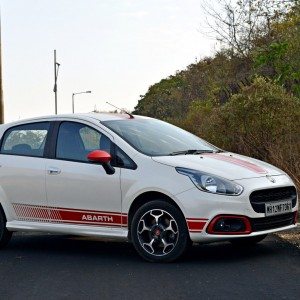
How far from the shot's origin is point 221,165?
7941 mm

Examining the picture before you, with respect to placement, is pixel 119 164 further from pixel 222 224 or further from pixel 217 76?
pixel 217 76

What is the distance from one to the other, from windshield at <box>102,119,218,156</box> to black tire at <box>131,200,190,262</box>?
26.6 inches

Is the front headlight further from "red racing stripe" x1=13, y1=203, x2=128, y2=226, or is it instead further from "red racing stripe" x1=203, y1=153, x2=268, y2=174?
"red racing stripe" x1=13, y1=203, x2=128, y2=226

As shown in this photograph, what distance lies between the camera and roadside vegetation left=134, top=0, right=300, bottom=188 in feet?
54.6

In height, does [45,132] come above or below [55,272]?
above

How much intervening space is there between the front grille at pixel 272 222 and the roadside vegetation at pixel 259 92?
14.5ft

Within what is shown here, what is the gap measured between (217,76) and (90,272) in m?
29.6

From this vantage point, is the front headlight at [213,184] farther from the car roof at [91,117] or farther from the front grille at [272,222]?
the car roof at [91,117]

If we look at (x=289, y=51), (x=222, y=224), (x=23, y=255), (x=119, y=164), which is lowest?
(x=23, y=255)

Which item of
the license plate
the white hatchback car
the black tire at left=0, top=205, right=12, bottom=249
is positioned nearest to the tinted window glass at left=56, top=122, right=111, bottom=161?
the white hatchback car

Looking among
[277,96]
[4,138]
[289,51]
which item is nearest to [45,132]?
[4,138]

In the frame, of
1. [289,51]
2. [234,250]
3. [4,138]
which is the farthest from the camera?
[289,51]

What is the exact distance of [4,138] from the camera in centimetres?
945

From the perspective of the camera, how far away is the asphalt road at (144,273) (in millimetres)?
6461
